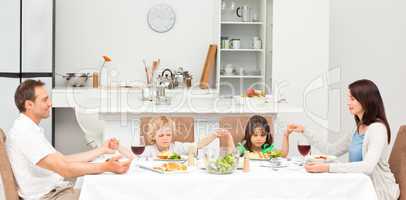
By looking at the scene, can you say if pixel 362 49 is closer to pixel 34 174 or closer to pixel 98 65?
pixel 98 65

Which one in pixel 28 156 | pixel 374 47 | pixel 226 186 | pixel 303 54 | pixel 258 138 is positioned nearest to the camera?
pixel 226 186

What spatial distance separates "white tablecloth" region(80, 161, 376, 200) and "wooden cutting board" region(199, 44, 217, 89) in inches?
147

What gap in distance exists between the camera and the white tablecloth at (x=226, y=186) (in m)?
2.46

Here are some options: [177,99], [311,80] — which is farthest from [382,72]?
[177,99]

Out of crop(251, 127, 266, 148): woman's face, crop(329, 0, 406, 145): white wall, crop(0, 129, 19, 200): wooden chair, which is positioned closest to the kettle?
crop(329, 0, 406, 145): white wall

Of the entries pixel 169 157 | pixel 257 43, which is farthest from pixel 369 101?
pixel 257 43

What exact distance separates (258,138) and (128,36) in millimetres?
3350

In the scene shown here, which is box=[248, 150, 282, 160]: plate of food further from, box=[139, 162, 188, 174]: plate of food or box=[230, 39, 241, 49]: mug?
box=[230, 39, 241, 49]: mug

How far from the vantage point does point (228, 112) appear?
4.46 metres

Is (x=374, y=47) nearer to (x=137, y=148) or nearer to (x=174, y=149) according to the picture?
(x=174, y=149)

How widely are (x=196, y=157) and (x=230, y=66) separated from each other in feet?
11.1

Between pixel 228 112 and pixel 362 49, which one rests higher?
pixel 362 49

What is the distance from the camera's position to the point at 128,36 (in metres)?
6.48

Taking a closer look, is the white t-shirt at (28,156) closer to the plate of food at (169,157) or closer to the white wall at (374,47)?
the plate of food at (169,157)
